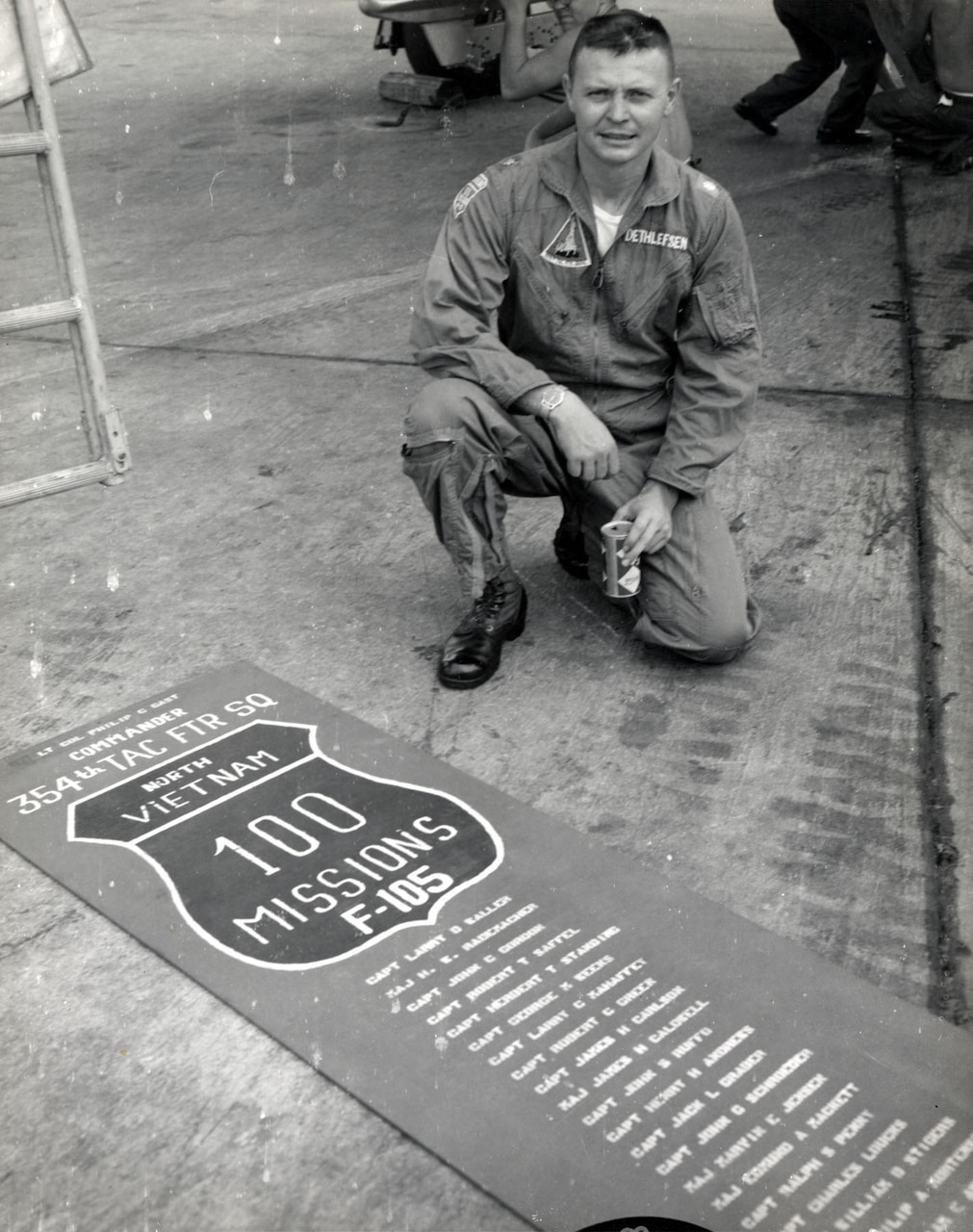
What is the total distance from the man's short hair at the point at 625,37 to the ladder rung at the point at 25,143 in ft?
3.89

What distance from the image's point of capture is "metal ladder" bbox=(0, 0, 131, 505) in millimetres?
2932

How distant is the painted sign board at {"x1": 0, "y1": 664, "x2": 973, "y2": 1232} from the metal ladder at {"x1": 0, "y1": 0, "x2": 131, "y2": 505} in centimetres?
96

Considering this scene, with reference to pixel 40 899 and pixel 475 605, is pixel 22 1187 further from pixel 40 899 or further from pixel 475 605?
pixel 475 605

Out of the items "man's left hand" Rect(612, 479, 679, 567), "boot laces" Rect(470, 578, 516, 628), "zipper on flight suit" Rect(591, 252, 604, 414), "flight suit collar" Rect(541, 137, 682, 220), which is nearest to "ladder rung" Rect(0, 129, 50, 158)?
"flight suit collar" Rect(541, 137, 682, 220)

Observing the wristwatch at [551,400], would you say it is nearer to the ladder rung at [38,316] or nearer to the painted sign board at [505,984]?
the painted sign board at [505,984]

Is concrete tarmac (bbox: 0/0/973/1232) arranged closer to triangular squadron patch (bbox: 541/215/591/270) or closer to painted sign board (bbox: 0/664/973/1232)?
painted sign board (bbox: 0/664/973/1232)

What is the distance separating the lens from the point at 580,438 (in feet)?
8.20

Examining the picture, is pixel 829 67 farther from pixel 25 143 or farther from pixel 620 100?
pixel 25 143

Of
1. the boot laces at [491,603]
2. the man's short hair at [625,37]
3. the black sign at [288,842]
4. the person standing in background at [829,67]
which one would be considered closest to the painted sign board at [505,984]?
the black sign at [288,842]

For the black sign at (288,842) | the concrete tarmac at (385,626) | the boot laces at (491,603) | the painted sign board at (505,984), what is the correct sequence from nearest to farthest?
the painted sign board at (505,984), the concrete tarmac at (385,626), the black sign at (288,842), the boot laces at (491,603)

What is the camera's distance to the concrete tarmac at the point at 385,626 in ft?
5.54

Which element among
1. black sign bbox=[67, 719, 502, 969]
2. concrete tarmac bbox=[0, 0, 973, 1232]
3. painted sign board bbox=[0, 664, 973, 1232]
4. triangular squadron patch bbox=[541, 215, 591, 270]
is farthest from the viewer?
triangular squadron patch bbox=[541, 215, 591, 270]

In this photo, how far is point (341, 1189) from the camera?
1.58 m

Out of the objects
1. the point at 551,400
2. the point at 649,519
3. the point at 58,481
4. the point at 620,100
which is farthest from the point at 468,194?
the point at 58,481
